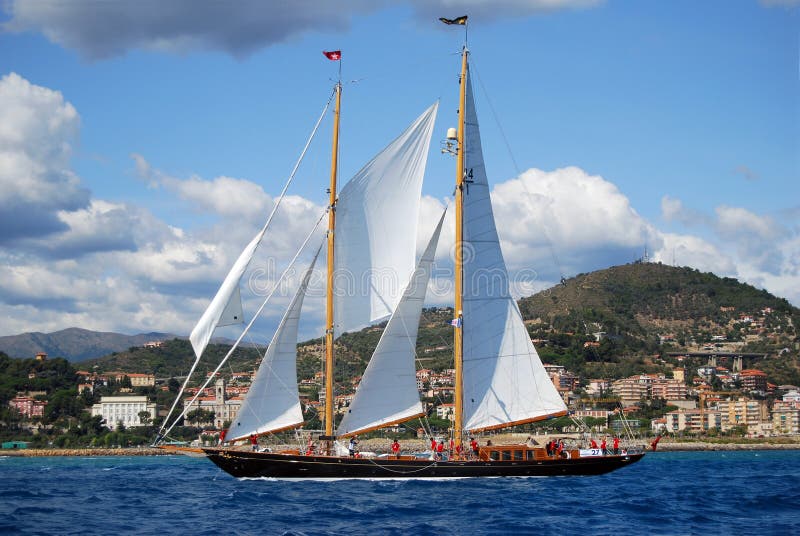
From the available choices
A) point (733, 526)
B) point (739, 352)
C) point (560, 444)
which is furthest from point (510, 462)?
point (739, 352)

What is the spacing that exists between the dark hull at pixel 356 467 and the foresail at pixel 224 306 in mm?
5582

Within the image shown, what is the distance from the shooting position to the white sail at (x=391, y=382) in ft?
132

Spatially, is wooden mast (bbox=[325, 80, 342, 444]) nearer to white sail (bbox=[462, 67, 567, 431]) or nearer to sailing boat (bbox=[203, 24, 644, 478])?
sailing boat (bbox=[203, 24, 644, 478])

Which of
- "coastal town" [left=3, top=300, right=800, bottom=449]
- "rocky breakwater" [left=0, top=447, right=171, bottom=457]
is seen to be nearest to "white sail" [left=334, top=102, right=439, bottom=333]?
"coastal town" [left=3, top=300, right=800, bottom=449]

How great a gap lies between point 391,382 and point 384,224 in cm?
700

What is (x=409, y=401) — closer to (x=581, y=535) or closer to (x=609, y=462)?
(x=609, y=462)

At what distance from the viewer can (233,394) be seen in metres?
157

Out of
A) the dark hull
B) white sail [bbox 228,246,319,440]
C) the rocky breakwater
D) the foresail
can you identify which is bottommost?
the rocky breakwater

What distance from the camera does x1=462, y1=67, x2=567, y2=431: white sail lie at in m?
42.1

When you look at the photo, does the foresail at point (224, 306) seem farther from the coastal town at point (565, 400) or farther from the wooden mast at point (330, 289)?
the coastal town at point (565, 400)

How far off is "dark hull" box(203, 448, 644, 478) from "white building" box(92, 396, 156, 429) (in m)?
109

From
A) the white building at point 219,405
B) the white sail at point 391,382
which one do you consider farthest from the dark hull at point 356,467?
the white building at point 219,405

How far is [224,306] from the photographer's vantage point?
39.6 m

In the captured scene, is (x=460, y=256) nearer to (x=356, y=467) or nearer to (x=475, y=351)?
(x=475, y=351)
